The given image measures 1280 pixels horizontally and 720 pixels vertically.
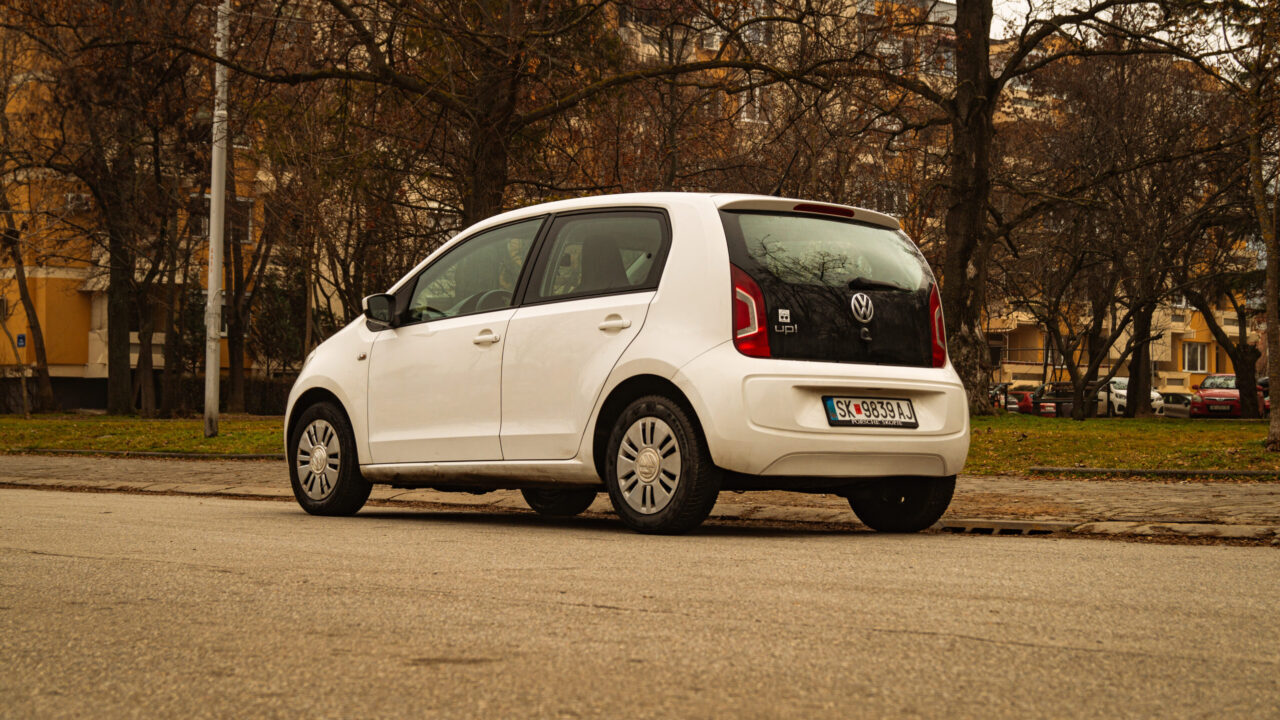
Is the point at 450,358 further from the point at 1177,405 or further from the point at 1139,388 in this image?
the point at 1177,405

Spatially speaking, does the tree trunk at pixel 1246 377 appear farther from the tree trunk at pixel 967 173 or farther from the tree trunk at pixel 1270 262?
the tree trunk at pixel 1270 262

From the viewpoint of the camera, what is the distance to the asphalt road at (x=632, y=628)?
136 inches

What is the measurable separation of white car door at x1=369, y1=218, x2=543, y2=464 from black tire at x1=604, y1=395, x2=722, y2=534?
1.08m

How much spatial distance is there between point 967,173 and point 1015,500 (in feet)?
44.7

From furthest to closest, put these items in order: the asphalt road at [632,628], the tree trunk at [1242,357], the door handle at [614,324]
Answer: the tree trunk at [1242,357]
the door handle at [614,324]
the asphalt road at [632,628]

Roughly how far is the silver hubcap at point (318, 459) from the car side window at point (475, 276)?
38.3 inches

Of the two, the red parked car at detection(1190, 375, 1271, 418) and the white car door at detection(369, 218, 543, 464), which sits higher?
the white car door at detection(369, 218, 543, 464)

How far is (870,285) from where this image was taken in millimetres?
7895

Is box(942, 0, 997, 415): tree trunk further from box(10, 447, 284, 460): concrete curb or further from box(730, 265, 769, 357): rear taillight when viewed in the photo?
box(730, 265, 769, 357): rear taillight

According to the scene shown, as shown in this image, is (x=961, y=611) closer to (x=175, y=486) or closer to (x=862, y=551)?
(x=862, y=551)

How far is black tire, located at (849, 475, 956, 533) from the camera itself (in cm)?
821

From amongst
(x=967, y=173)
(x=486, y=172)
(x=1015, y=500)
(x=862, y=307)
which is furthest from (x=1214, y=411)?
(x=862, y=307)

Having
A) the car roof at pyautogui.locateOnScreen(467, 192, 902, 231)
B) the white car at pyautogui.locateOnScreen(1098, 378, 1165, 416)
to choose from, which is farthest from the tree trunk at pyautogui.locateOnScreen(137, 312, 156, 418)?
the white car at pyautogui.locateOnScreen(1098, 378, 1165, 416)

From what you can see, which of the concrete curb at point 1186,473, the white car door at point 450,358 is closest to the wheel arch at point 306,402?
the white car door at point 450,358
